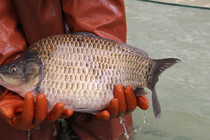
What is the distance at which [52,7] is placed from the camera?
1382mm

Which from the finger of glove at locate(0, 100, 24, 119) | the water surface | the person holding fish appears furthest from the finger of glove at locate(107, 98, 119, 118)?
the water surface

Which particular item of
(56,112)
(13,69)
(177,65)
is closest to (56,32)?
(13,69)

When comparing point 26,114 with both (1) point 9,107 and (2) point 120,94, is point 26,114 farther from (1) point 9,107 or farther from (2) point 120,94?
(2) point 120,94

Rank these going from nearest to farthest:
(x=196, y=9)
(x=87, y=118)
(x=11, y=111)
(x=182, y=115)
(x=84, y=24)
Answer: (x=11, y=111), (x=84, y=24), (x=87, y=118), (x=182, y=115), (x=196, y=9)

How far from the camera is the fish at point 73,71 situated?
112cm

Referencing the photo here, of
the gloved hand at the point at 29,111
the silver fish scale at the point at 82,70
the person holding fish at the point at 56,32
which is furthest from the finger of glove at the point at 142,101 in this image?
the gloved hand at the point at 29,111

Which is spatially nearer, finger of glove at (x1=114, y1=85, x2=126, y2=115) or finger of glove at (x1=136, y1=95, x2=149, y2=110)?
finger of glove at (x1=114, y1=85, x2=126, y2=115)

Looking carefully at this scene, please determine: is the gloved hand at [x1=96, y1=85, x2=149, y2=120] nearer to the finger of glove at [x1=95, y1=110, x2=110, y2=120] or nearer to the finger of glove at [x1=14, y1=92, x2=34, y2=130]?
the finger of glove at [x1=95, y1=110, x2=110, y2=120]

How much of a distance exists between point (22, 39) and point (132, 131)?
82 cm

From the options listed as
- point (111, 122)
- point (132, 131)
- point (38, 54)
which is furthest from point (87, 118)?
point (38, 54)

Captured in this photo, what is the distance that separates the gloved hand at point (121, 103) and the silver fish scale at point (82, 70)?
0.08 feet

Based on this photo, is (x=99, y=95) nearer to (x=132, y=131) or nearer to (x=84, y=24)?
(x=84, y=24)

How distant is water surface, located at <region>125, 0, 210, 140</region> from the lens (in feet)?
5.83

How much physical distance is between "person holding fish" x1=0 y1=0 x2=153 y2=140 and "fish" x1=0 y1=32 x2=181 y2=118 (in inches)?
2.1
